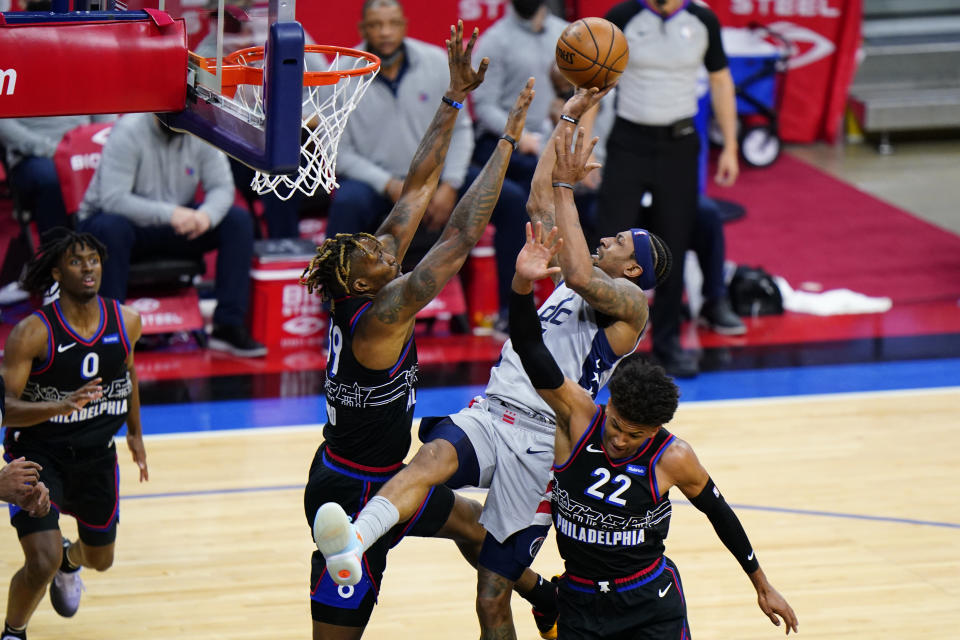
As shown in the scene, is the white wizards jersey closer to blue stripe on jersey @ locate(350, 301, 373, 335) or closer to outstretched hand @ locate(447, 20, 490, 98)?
blue stripe on jersey @ locate(350, 301, 373, 335)

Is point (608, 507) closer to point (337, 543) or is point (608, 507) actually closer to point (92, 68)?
point (337, 543)

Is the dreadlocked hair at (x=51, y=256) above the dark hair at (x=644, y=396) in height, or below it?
below

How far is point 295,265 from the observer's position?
958 cm

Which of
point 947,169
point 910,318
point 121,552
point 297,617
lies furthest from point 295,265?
point 947,169

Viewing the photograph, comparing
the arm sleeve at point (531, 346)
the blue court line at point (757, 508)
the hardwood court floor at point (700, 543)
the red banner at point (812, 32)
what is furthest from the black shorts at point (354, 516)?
the red banner at point (812, 32)

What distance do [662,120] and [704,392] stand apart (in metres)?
1.75

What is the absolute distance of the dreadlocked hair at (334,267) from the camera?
5.04 m

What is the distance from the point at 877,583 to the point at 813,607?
1.39 ft

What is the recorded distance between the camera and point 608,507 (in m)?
4.60

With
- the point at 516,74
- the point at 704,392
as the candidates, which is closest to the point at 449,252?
the point at 704,392

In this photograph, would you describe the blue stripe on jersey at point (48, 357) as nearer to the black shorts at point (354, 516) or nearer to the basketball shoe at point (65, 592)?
the basketball shoe at point (65, 592)

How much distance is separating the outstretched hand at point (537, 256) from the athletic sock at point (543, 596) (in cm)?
150

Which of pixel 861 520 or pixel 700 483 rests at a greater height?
pixel 700 483

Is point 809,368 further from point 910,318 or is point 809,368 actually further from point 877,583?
point 877,583
